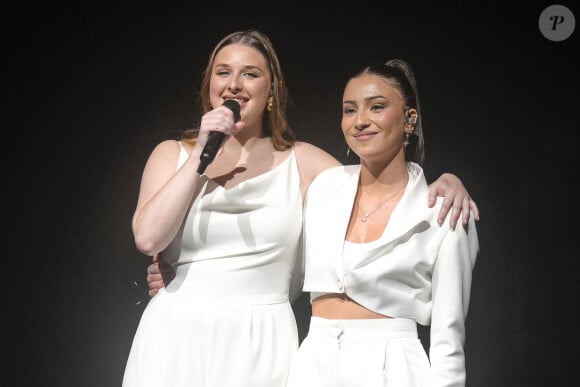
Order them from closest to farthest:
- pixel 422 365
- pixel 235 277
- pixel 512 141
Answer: pixel 422 365 < pixel 235 277 < pixel 512 141

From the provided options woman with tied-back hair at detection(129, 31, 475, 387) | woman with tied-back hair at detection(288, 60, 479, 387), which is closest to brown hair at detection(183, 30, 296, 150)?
woman with tied-back hair at detection(129, 31, 475, 387)

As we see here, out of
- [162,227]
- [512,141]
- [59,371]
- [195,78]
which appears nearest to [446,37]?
[512,141]

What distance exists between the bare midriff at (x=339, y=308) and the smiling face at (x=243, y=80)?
602 millimetres

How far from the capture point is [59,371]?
10.9 feet

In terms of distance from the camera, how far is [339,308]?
7.78 ft

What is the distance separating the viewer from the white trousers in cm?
225

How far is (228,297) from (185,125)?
0.94 m

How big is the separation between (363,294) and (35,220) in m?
1.53

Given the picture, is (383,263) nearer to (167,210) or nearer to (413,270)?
(413,270)

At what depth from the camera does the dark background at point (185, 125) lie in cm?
319

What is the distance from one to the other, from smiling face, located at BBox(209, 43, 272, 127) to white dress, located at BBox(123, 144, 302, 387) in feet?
0.65

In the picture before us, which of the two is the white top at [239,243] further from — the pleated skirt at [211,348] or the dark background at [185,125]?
the dark background at [185,125]

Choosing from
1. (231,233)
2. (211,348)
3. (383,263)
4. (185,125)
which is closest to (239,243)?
(231,233)

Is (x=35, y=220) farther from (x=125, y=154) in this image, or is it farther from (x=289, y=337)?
(x=289, y=337)
